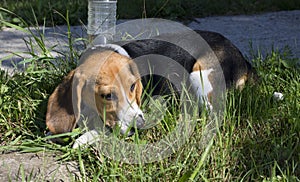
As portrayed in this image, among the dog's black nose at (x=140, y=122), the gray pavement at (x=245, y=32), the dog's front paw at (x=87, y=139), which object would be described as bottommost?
the dog's front paw at (x=87, y=139)

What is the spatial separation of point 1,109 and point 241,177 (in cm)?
183

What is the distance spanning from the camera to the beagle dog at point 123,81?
10.9 ft

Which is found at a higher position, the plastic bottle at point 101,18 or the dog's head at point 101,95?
the plastic bottle at point 101,18

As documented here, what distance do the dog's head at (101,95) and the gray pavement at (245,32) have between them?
2.11m

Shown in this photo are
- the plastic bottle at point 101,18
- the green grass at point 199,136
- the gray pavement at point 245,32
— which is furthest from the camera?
the gray pavement at point 245,32

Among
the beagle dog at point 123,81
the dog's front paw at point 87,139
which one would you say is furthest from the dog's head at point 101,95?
the dog's front paw at point 87,139

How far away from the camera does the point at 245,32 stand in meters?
7.00

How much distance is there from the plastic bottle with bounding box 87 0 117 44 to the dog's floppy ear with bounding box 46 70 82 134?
95 cm

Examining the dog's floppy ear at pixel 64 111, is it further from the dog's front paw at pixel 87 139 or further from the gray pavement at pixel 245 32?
the gray pavement at pixel 245 32

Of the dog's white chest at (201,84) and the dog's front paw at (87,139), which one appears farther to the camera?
the dog's white chest at (201,84)

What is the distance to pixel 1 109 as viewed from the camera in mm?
3754

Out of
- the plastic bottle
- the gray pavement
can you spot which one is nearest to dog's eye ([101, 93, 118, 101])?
the plastic bottle

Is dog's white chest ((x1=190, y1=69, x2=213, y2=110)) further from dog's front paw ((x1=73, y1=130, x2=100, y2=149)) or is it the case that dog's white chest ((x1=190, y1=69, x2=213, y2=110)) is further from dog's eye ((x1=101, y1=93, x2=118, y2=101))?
dog's front paw ((x1=73, y1=130, x2=100, y2=149))

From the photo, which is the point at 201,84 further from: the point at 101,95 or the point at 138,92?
the point at 101,95
